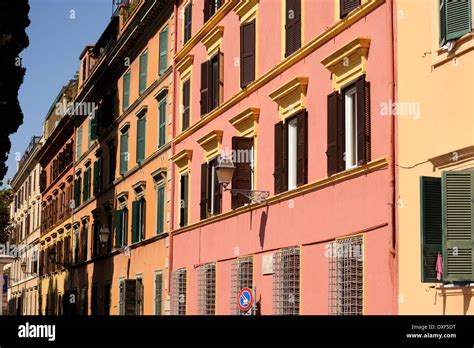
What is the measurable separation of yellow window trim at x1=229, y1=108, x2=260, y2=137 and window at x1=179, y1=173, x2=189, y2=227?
4.78m

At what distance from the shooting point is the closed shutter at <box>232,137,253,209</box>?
23.3 m

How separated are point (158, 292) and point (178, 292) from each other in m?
2.47

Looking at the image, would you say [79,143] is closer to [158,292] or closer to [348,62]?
[158,292]

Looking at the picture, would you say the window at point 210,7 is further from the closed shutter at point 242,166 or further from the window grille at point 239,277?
the window grille at point 239,277

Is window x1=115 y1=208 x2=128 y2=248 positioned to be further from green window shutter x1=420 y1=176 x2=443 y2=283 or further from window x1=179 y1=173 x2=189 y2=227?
green window shutter x1=420 y1=176 x2=443 y2=283

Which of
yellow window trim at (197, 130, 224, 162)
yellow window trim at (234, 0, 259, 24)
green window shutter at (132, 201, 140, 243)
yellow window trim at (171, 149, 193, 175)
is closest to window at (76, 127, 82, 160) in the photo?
green window shutter at (132, 201, 140, 243)

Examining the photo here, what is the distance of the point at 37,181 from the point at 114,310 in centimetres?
3310

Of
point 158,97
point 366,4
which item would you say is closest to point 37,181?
point 158,97

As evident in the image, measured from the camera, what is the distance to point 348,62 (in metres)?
18.2

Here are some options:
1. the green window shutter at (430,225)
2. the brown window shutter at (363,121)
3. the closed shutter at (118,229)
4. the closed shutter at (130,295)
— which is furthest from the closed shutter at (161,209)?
the green window shutter at (430,225)

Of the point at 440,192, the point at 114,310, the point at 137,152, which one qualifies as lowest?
the point at 114,310

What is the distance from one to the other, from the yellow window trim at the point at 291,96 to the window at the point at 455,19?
5.62 meters
